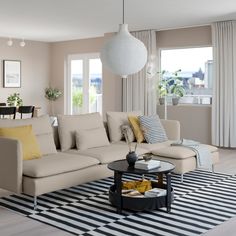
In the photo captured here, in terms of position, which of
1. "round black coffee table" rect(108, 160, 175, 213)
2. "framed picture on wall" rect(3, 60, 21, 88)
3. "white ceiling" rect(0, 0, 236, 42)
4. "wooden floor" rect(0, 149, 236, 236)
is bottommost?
"wooden floor" rect(0, 149, 236, 236)

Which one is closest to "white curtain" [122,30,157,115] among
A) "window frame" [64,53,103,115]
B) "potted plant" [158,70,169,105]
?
"potted plant" [158,70,169,105]

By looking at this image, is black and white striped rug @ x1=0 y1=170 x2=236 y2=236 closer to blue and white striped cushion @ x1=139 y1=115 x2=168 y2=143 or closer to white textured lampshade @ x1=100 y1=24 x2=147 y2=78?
blue and white striped cushion @ x1=139 y1=115 x2=168 y2=143

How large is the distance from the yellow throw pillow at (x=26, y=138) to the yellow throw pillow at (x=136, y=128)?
5.65 feet

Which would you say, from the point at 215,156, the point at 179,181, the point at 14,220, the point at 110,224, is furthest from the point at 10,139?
the point at 215,156

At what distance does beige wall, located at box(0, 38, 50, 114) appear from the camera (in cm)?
1052

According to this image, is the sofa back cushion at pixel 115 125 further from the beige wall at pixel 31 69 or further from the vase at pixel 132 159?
the beige wall at pixel 31 69

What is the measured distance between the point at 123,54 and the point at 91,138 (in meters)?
1.70

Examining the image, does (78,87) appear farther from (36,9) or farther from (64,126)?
(64,126)

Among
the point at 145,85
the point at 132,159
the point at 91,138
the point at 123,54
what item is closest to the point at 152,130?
the point at 91,138

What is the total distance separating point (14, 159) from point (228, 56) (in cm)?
505

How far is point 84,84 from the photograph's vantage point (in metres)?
10.9

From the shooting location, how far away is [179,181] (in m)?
5.12

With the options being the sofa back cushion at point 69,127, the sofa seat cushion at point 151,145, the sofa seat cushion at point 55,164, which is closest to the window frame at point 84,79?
the sofa seat cushion at point 151,145

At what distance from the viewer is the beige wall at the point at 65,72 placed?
9.74 metres
